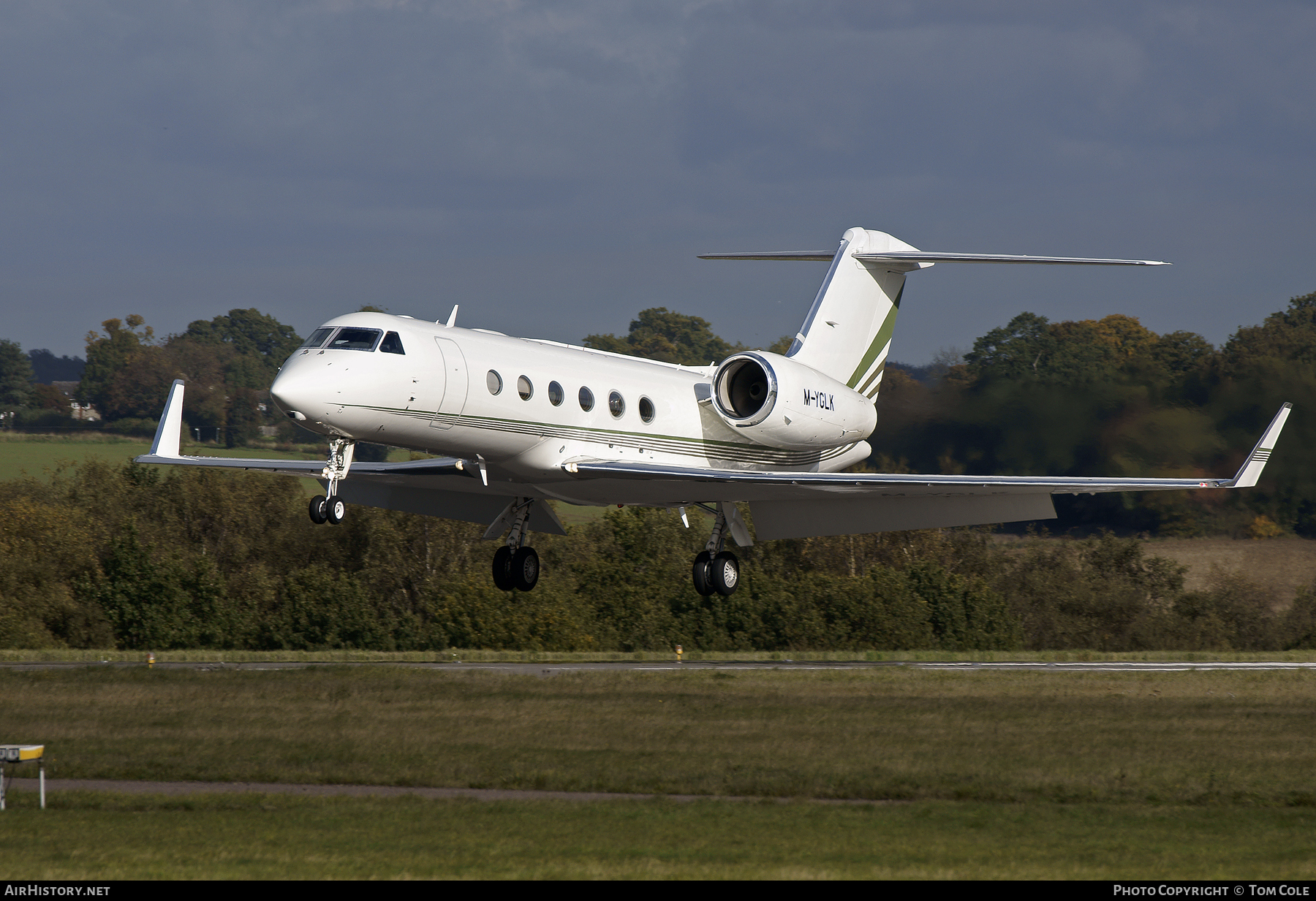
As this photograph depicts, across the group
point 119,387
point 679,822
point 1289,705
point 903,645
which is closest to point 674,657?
point 903,645

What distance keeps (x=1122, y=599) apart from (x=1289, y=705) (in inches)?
1196

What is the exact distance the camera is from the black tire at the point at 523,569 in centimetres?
2280

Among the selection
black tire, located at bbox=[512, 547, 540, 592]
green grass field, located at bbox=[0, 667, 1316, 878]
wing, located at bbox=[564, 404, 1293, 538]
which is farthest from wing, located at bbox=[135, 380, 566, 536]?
green grass field, located at bbox=[0, 667, 1316, 878]

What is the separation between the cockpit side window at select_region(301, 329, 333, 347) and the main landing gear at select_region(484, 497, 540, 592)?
585 cm

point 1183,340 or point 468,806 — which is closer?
point 468,806

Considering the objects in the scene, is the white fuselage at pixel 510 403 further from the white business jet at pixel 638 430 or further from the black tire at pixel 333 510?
the black tire at pixel 333 510

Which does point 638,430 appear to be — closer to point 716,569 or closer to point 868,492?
point 716,569

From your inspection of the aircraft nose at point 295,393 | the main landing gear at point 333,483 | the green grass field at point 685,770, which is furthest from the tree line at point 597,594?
the aircraft nose at point 295,393

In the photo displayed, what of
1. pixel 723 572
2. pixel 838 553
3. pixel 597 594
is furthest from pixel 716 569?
pixel 838 553

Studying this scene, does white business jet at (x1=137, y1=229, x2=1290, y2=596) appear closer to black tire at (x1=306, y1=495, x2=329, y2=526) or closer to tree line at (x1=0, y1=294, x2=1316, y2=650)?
black tire at (x1=306, y1=495, x2=329, y2=526)

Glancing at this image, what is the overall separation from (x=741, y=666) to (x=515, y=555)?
53.8 feet

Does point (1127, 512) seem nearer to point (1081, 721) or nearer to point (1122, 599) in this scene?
point (1122, 599)

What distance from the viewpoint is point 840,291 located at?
25422 millimetres

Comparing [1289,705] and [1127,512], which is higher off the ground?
[1127,512]
